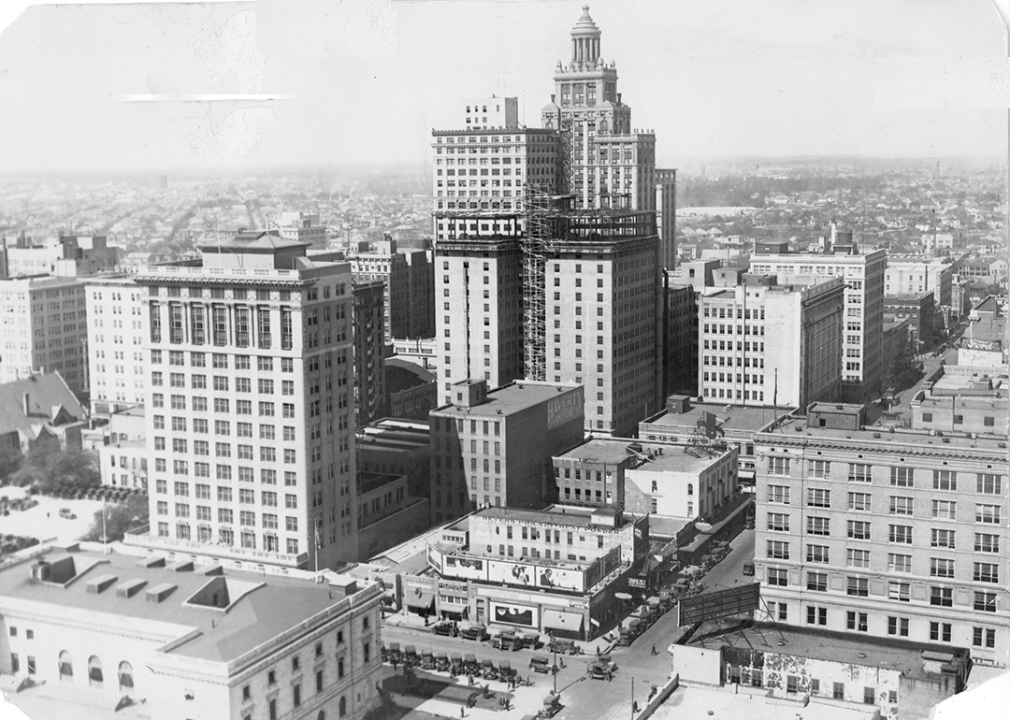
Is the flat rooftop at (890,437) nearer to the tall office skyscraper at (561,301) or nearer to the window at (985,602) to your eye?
the window at (985,602)

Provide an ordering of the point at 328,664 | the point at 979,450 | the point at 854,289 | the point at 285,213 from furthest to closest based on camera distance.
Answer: the point at 854,289 → the point at 285,213 → the point at 979,450 → the point at 328,664

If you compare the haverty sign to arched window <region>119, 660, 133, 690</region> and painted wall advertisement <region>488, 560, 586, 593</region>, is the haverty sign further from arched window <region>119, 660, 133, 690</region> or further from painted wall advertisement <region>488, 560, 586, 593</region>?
arched window <region>119, 660, 133, 690</region>

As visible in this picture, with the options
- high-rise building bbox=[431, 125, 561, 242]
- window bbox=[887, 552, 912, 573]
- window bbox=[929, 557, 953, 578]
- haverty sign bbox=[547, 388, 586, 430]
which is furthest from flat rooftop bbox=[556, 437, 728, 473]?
high-rise building bbox=[431, 125, 561, 242]

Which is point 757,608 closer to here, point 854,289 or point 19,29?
point 19,29

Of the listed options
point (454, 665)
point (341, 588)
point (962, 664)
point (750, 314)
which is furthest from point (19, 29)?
point (750, 314)

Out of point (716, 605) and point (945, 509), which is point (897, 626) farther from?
point (716, 605)

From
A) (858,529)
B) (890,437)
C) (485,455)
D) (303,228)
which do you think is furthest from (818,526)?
(303,228)

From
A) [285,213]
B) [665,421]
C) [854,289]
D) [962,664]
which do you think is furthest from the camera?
[854,289]

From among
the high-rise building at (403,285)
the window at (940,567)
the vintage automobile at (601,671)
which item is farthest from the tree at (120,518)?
the high-rise building at (403,285)
